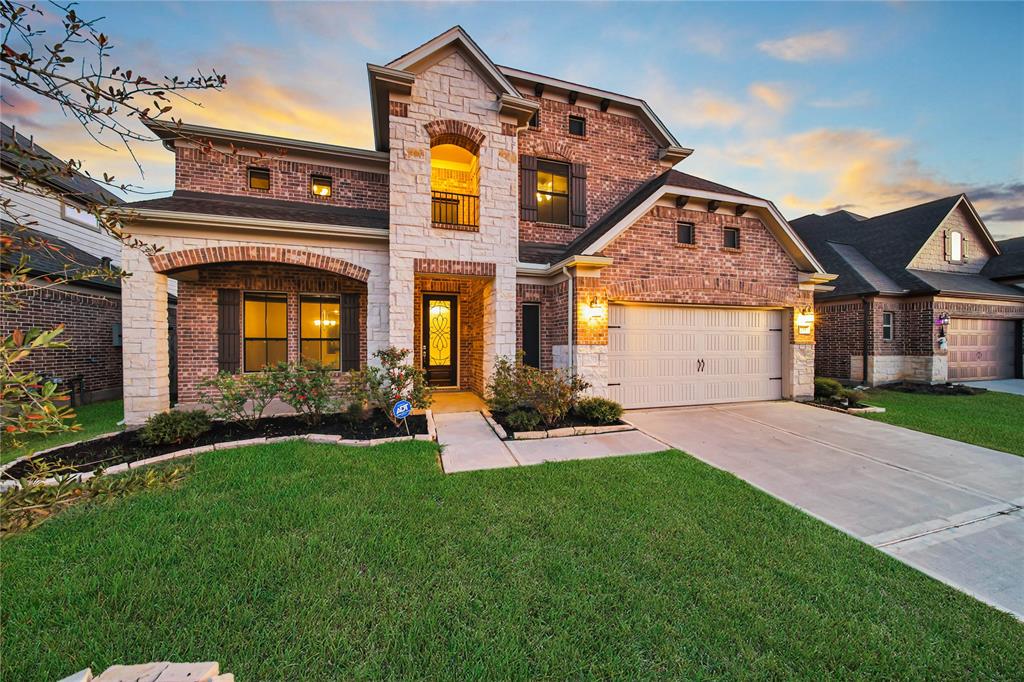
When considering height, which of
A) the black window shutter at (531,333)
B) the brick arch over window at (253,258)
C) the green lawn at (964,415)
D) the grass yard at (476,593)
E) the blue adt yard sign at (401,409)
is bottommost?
the grass yard at (476,593)

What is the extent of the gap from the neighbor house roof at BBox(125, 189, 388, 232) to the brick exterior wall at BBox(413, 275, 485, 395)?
1.89 metres

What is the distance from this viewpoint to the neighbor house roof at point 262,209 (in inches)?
272

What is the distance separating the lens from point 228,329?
8031 mm

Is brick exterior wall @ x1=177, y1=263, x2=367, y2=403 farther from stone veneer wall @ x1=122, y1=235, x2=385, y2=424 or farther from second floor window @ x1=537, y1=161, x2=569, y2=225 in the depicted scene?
second floor window @ x1=537, y1=161, x2=569, y2=225

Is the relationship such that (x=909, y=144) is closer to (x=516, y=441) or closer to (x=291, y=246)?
(x=516, y=441)

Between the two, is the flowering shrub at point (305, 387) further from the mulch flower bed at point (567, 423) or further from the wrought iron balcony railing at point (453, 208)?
the wrought iron balcony railing at point (453, 208)

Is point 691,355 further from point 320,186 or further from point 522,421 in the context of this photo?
point 320,186

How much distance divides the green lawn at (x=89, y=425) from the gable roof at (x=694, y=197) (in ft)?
28.0

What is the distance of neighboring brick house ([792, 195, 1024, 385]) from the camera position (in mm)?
11742

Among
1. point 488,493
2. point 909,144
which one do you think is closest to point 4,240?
point 488,493

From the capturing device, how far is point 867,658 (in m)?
2.17

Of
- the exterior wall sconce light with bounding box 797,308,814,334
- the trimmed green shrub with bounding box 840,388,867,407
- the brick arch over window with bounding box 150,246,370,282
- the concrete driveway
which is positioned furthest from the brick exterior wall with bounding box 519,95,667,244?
the trimmed green shrub with bounding box 840,388,867,407

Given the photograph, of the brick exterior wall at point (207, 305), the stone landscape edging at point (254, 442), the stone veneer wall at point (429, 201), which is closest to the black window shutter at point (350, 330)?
the brick exterior wall at point (207, 305)

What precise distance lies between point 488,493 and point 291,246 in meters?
6.14
